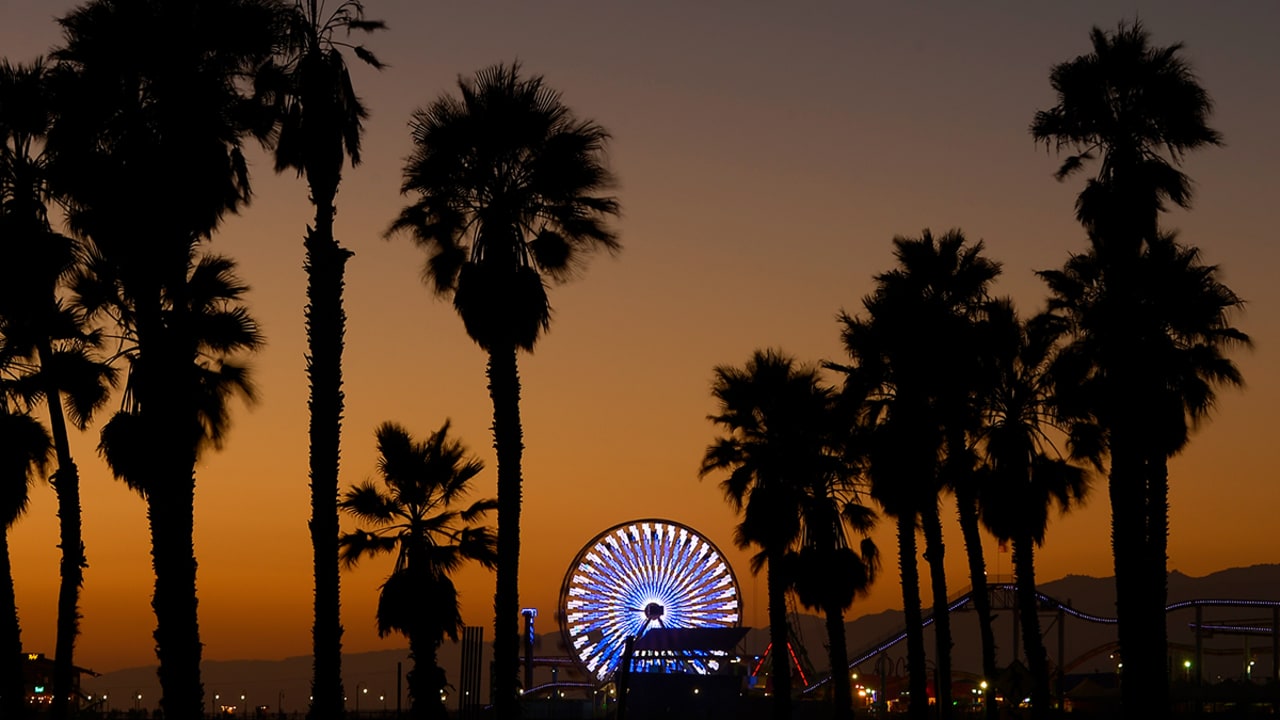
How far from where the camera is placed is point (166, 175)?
23.5m

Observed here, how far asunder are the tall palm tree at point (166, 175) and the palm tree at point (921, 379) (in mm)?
21355

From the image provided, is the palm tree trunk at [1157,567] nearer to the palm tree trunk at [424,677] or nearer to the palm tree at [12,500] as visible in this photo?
the palm tree trunk at [424,677]

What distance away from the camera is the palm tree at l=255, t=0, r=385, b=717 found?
23453 millimetres

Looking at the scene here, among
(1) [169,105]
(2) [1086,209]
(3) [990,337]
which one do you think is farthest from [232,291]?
(3) [990,337]

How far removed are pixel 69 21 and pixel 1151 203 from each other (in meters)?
20.7

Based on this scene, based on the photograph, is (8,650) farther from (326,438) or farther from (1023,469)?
(1023,469)

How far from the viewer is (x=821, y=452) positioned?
45.7 m

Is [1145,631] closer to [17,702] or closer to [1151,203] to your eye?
[1151,203]

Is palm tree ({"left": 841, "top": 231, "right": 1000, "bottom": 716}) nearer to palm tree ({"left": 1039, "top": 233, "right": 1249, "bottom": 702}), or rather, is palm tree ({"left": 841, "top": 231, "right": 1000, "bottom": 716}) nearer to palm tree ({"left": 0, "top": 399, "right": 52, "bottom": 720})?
palm tree ({"left": 1039, "top": 233, "right": 1249, "bottom": 702})

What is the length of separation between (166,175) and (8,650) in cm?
1199

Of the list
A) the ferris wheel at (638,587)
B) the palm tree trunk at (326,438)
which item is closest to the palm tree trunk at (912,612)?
the palm tree trunk at (326,438)

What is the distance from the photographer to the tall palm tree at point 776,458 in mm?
44656

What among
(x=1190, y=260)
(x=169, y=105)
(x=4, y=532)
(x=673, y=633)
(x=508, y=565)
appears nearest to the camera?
(x=169, y=105)

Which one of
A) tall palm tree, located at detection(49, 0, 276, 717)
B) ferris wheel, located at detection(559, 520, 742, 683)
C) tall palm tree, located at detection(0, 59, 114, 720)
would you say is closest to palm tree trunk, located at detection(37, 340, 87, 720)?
tall palm tree, located at detection(0, 59, 114, 720)
